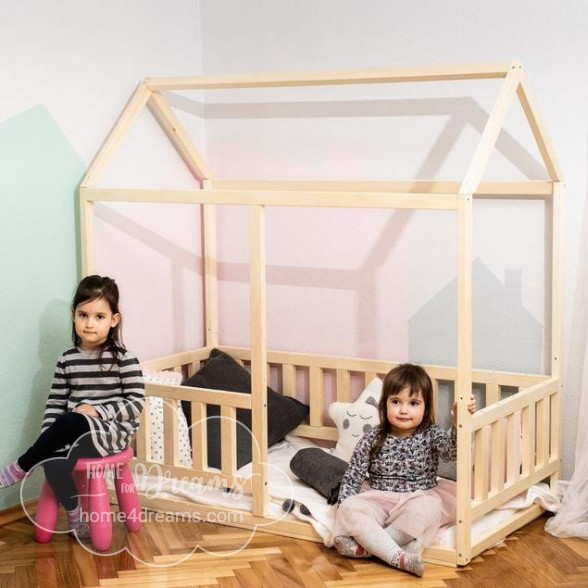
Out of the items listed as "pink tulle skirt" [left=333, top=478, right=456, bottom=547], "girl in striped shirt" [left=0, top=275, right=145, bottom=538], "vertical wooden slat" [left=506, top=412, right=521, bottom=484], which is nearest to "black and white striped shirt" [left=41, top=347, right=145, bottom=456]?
"girl in striped shirt" [left=0, top=275, right=145, bottom=538]

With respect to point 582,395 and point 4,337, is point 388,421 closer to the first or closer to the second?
point 582,395

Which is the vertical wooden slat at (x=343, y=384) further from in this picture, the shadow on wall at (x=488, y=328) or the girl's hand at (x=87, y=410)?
the girl's hand at (x=87, y=410)

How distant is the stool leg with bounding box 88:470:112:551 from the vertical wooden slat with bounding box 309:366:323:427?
38.7 inches

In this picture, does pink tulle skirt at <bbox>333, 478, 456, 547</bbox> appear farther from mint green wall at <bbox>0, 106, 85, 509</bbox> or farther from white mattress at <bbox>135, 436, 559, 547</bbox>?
mint green wall at <bbox>0, 106, 85, 509</bbox>

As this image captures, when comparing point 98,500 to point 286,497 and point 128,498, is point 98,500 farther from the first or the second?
point 286,497

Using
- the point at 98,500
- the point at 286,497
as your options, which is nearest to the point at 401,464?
the point at 286,497

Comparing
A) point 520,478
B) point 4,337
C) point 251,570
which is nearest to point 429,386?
point 520,478

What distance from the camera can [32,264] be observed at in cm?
314

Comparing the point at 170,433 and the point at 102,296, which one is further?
the point at 170,433

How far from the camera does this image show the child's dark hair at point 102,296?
2.94 m

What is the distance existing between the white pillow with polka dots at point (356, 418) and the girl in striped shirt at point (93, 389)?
A: 2.51 feet

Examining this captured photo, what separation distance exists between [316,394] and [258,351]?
2.23 ft

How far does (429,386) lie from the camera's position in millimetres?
2881

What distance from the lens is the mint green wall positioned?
3.05m
